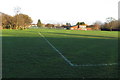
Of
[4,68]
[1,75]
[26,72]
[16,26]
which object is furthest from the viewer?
[16,26]

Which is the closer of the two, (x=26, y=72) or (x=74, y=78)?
(x=74, y=78)

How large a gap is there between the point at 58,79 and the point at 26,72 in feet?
4.12

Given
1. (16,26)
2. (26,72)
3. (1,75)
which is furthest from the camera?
(16,26)

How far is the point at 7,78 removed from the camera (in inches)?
174

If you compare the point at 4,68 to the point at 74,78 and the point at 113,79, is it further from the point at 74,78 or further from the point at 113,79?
the point at 113,79

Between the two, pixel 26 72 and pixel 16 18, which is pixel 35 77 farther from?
pixel 16 18

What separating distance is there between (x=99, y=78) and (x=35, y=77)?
1931 mm

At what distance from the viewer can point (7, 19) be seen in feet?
242

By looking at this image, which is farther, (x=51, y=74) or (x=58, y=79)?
(x=51, y=74)

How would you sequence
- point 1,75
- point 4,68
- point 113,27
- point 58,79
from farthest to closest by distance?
1. point 113,27
2. point 4,68
3. point 1,75
4. point 58,79

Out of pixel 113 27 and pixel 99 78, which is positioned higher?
pixel 113 27

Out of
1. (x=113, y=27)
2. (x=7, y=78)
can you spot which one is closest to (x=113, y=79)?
(x=7, y=78)

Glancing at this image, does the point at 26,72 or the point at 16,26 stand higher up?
the point at 16,26

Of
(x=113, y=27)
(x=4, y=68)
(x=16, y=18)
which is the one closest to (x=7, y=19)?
(x=16, y=18)
